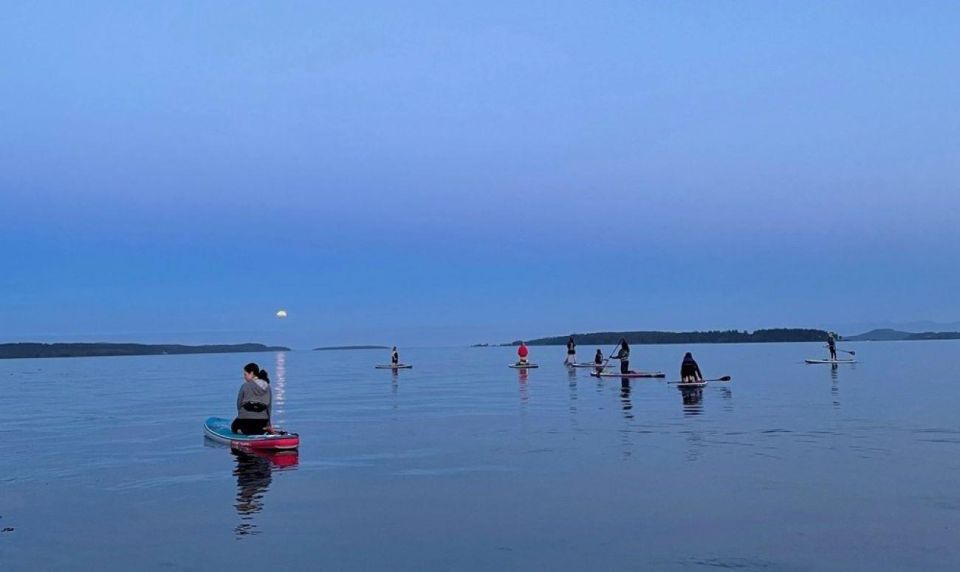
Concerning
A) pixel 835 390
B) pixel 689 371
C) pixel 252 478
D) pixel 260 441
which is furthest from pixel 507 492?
pixel 835 390

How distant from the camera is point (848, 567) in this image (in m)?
Answer: 11.0

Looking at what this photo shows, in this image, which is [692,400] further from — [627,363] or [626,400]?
[627,363]

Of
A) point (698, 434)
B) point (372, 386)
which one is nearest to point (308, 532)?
point (698, 434)

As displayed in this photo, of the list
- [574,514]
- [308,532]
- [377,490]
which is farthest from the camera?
[377,490]

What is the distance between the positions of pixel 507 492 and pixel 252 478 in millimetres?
5806

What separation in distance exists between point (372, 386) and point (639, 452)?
3633 centimetres

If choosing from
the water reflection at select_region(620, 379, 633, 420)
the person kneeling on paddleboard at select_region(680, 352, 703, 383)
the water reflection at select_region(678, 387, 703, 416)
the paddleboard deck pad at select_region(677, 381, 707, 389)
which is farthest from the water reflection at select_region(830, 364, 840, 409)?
the water reflection at select_region(620, 379, 633, 420)

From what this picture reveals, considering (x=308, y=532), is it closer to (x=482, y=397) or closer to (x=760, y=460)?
(x=760, y=460)

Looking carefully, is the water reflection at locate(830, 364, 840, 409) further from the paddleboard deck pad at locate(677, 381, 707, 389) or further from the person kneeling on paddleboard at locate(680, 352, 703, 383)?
the person kneeling on paddleboard at locate(680, 352, 703, 383)

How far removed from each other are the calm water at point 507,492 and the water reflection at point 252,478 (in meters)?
0.09

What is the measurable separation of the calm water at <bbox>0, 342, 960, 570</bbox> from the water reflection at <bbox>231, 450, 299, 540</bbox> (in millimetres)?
94

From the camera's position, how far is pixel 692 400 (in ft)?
123

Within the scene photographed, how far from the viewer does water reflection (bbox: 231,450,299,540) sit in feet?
46.5

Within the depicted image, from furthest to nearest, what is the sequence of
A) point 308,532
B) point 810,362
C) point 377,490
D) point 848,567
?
point 810,362 → point 377,490 → point 308,532 → point 848,567
